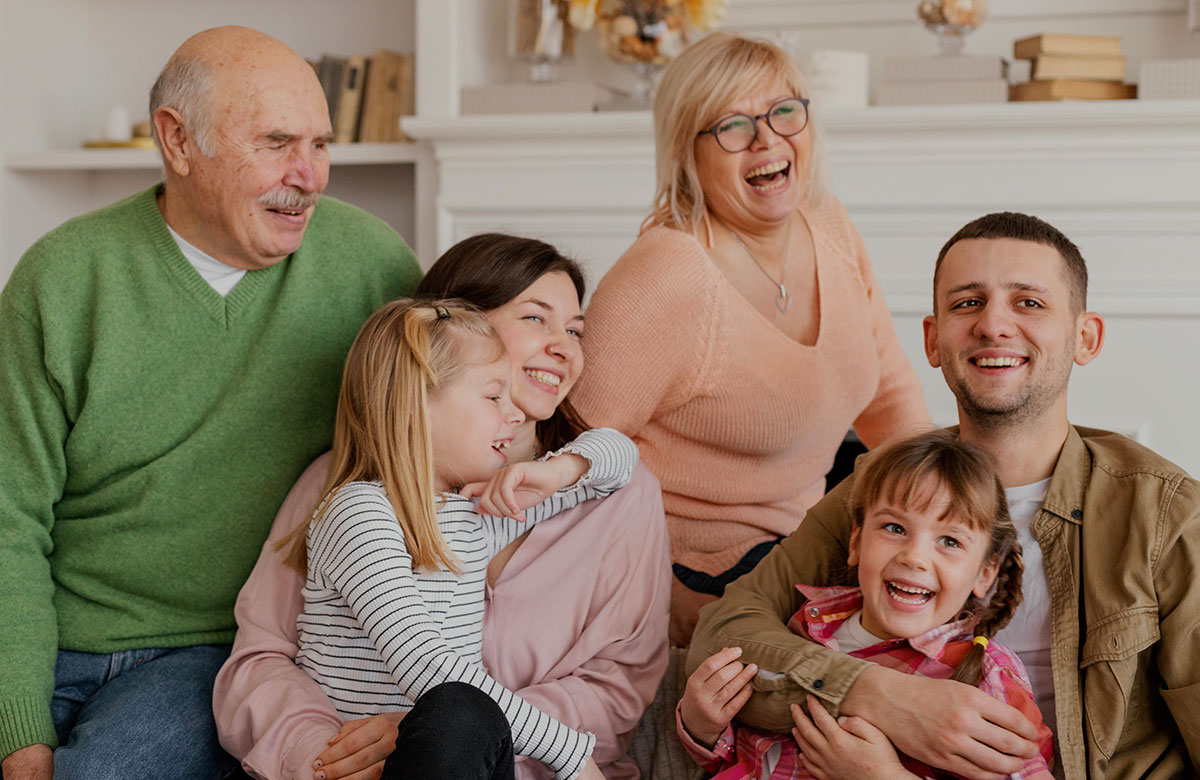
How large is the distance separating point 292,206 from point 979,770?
1.23 m

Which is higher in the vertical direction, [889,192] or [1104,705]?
[889,192]

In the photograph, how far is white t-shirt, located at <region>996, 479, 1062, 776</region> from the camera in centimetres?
142

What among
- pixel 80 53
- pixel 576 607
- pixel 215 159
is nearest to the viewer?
pixel 576 607

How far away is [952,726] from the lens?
1.29 meters

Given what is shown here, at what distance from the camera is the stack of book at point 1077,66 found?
2631mm

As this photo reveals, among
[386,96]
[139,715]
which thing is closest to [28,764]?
[139,715]

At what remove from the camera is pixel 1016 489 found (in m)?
1.49

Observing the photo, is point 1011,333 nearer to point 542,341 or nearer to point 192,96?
point 542,341

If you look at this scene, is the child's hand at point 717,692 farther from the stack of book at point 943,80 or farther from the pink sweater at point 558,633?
the stack of book at point 943,80

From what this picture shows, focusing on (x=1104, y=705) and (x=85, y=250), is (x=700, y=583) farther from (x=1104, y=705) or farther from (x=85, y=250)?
(x=85, y=250)

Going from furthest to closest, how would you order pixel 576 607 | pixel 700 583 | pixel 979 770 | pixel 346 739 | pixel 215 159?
1. pixel 700 583
2. pixel 215 159
3. pixel 576 607
4. pixel 346 739
5. pixel 979 770

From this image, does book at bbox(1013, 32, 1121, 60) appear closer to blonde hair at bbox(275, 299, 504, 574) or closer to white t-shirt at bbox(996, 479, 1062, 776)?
white t-shirt at bbox(996, 479, 1062, 776)

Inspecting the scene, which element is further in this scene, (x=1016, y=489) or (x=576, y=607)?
(x=576, y=607)

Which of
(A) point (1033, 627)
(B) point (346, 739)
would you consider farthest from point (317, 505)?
(A) point (1033, 627)
